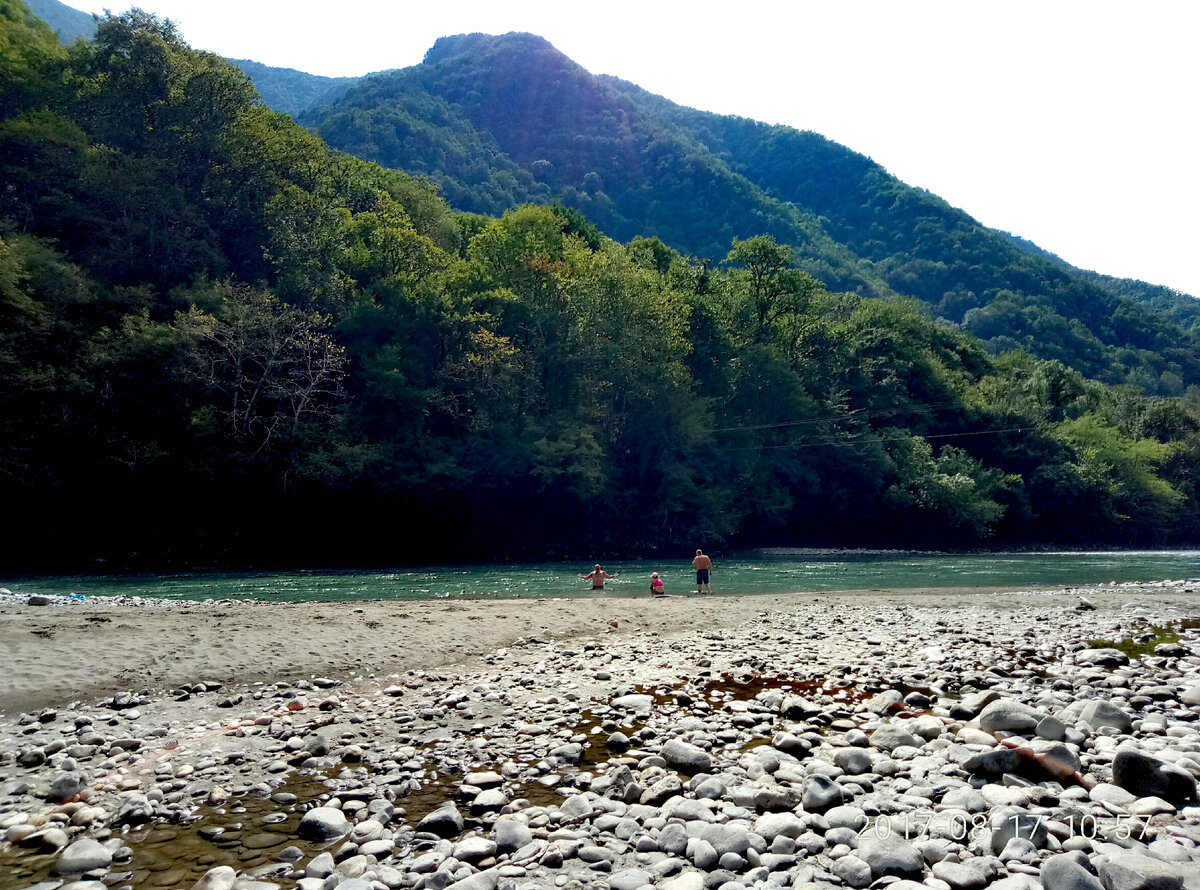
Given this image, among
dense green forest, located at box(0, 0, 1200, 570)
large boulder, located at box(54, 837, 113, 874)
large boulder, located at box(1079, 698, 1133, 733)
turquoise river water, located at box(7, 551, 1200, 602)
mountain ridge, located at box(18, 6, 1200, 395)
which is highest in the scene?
mountain ridge, located at box(18, 6, 1200, 395)

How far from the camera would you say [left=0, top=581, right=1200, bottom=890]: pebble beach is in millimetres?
4914

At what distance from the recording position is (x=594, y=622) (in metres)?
16.6

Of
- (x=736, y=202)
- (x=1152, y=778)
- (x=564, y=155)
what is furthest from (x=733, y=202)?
(x=1152, y=778)

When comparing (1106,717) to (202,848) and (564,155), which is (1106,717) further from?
(564,155)

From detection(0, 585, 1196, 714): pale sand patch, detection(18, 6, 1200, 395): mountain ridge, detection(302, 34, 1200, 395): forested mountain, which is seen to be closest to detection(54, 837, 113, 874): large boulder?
detection(0, 585, 1196, 714): pale sand patch

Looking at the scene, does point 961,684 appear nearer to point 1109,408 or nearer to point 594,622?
point 594,622

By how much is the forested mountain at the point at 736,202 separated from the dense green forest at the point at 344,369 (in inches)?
2893

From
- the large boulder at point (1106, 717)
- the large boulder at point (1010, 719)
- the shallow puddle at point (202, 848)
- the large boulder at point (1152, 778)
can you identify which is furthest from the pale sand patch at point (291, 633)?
the large boulder at point (1152, 778)

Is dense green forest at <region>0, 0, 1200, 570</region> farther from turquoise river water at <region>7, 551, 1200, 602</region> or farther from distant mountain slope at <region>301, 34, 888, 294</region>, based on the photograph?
distant mountain slope at <region>301, 34, 888, 294</region>

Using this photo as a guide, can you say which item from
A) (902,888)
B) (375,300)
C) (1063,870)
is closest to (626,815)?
(902,888)

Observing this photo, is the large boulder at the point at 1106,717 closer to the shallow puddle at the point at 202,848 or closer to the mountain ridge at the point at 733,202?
the shallow puddle at the point at 202,848

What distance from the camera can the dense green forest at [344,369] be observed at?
3544 cm

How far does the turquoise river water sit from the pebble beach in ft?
36.3

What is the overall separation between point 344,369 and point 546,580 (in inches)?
811
